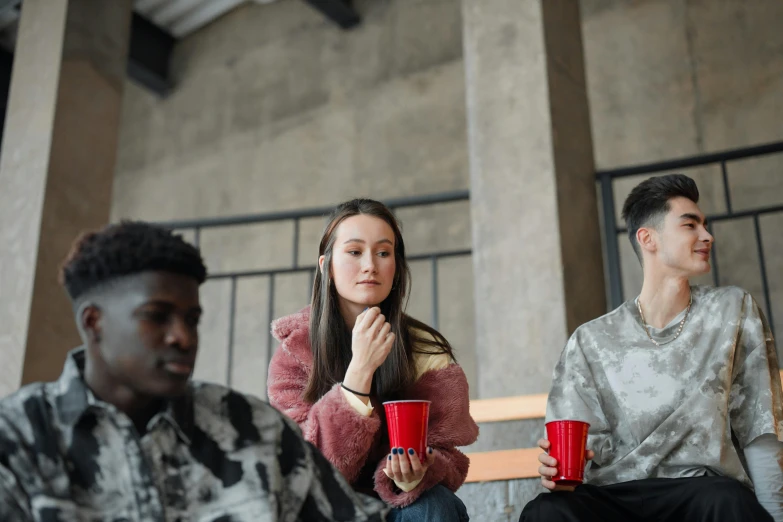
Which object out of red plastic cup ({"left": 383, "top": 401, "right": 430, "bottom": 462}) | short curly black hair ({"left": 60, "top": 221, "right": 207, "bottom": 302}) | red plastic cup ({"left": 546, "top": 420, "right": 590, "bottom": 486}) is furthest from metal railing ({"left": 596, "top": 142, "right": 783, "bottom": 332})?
short curly black hair ({"left": 60, "top": 221, "right": 207, "bottom": 302})

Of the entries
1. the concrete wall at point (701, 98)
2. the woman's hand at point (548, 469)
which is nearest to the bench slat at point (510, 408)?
the woman's hand at point (548, 469)

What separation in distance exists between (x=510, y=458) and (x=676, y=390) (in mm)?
727

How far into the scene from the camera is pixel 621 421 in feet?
7.34

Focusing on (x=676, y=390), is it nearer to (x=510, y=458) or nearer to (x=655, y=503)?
(x=655, y=503)

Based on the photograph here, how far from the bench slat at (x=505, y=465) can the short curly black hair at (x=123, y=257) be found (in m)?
1.65

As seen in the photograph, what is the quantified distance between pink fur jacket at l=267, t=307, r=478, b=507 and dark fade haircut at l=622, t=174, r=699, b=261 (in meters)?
0.70

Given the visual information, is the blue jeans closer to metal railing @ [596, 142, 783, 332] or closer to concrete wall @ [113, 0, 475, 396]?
metal railing @ [596, 142, 783, 332]

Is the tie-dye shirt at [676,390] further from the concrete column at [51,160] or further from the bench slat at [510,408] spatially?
the concrete column at [51,160]

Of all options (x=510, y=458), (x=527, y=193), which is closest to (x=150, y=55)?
(x=527, y=193)

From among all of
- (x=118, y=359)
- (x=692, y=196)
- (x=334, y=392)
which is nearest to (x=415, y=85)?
(x=692, y=196)

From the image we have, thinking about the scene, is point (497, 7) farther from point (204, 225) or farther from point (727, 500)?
point (727, 500)

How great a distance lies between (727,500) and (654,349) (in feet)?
1.48

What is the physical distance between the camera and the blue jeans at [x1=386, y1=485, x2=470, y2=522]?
1920mm

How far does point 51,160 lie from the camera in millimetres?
4512
